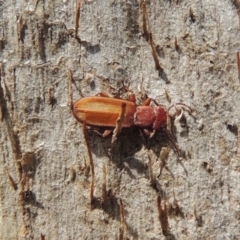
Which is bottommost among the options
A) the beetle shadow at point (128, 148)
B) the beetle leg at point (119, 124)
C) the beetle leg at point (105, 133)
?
the beetle shadow at point (128, 148)

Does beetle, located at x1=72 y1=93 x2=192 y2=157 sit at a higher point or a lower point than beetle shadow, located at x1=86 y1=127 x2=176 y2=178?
higher

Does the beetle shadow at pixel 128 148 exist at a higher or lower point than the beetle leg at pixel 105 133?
lower

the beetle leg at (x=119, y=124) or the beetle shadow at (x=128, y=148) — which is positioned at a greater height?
the beetle leg at (x=119, y=124)

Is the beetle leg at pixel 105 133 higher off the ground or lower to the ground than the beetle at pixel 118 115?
lower

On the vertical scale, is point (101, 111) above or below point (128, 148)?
above
